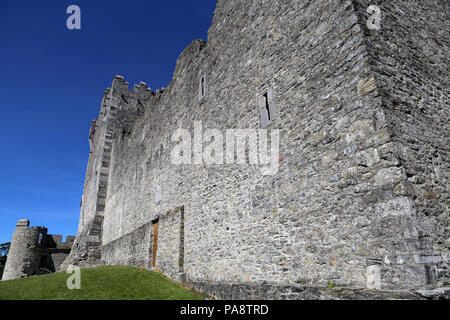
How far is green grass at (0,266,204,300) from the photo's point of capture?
7191mm

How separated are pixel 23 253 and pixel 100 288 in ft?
74.4

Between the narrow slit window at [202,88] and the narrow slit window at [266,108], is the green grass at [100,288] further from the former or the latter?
the narrow slit window at [202,88]

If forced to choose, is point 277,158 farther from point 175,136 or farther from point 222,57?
point 175,136

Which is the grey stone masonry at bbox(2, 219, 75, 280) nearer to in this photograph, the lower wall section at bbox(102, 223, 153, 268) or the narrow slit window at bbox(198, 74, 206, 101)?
the lower wall section at bbox(102, 223, 153, 268)

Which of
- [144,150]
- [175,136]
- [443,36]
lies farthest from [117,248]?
[443,36]

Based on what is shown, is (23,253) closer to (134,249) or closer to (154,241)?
(134,249)

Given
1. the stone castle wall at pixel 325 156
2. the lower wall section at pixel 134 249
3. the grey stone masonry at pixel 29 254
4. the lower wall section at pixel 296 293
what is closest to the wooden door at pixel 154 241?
the lower wall section at pixel 134 249

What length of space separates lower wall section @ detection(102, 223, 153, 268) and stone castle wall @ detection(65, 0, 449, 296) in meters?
2.17

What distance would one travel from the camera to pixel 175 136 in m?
12.7

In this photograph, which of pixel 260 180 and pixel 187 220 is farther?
pixel 187 220

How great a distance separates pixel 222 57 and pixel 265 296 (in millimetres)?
7395

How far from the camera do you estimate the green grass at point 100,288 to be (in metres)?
7.19

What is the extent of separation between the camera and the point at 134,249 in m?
14.0
